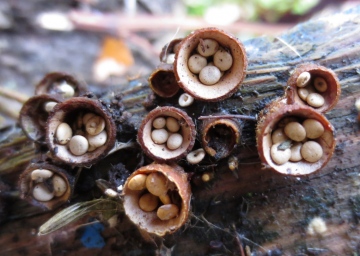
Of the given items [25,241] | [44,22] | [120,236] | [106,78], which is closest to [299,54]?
[120,236]

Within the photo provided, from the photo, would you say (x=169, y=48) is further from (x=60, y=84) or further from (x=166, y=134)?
(x=60, y=84)

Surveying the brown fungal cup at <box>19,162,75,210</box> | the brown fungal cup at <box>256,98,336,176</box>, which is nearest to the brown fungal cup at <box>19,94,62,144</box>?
the brown fungal cup at <box>19,162,75,210</box>

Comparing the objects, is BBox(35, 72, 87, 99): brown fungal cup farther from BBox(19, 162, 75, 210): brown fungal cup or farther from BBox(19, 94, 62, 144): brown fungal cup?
BBox(19, 162, 75, 210): brown fungal cup

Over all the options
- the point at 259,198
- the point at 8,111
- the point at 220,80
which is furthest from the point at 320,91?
the point at 8,111

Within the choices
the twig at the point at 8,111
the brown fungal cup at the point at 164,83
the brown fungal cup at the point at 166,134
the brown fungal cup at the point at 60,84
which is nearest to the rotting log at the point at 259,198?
the brown fungal cup at the point at 164,83

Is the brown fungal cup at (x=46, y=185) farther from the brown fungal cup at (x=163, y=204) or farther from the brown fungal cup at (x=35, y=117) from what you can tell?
the brown fungal cup at (x=163, y=204)

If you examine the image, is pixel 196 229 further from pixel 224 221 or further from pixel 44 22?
pixel 44 22
